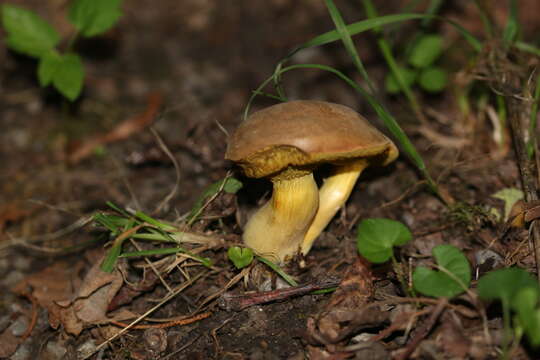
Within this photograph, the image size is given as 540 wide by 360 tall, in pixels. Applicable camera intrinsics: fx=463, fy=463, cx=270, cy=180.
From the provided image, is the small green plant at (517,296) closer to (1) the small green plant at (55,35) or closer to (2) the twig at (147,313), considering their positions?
(2) the twig at (147,313)

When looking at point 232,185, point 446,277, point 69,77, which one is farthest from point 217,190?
point 69,77

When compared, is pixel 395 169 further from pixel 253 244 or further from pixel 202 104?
pixel 202 104

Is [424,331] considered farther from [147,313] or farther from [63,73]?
[63,73]

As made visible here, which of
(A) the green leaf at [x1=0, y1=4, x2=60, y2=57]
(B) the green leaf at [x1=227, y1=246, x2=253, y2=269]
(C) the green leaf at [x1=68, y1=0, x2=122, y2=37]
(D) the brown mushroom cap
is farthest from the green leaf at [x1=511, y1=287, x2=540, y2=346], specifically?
(A) the green leaf at [x1=0, y1=4, x2=60, y2=57]

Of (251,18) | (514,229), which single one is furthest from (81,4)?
(514,229)

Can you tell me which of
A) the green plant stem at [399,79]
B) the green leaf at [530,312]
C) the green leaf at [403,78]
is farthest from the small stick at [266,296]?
the green leaf at [403,78]
